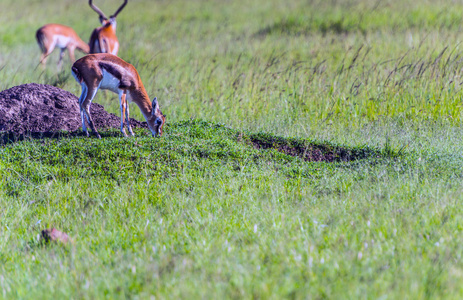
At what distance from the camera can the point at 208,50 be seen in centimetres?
1268

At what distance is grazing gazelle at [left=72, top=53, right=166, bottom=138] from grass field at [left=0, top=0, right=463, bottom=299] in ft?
0.95

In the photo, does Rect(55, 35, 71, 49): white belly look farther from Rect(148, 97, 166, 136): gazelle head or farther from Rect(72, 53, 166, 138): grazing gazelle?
Rect(148, 97, 166, 136): gazelle head

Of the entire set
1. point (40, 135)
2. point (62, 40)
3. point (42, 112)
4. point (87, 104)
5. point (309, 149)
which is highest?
point (62, 40)

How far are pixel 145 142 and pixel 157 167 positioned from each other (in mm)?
608

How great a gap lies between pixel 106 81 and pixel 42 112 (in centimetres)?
112

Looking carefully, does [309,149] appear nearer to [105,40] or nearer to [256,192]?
[256,192]

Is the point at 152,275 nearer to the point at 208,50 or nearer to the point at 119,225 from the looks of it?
the point at 119,225

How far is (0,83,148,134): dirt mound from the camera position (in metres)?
6.42

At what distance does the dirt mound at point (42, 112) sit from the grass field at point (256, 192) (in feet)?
1.44

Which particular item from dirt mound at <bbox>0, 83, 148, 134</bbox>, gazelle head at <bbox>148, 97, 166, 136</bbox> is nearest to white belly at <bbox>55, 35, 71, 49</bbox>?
dirt mound at <bbox>0, 83, 148, 134</bbox>

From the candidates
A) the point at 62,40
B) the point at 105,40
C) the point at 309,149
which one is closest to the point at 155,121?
the point at 309,149

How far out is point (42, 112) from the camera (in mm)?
6598

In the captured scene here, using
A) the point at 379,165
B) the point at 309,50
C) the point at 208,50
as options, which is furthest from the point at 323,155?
the point at 208,50

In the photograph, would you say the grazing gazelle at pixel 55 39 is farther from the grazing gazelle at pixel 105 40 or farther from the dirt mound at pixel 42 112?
the dirt mound at pixel 42 112
